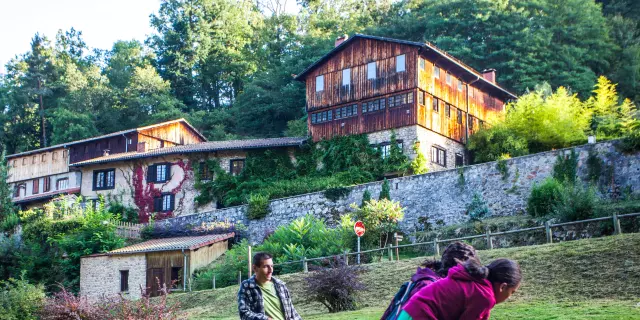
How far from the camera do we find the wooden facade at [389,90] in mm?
41594

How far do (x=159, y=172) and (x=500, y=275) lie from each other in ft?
140

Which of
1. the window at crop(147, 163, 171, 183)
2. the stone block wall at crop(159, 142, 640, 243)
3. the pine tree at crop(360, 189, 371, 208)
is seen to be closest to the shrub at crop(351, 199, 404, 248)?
the stone block wall at crop(159, 142, 640, 243)

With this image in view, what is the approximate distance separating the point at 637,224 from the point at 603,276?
6724 mm

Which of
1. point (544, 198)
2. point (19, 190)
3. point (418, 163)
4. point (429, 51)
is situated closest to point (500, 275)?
point (544, 198)

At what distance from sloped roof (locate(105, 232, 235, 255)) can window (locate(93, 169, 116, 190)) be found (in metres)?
11.1

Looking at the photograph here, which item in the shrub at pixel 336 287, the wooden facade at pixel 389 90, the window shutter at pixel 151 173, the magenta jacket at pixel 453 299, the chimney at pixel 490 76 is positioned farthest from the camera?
the chimney at pixel 490 76

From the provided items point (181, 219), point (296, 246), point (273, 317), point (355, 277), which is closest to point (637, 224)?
point (355, 277)

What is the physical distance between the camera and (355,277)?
63.7ft

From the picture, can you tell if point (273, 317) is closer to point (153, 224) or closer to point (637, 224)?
point (637, 224)

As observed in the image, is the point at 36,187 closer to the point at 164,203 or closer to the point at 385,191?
the point at 164,203

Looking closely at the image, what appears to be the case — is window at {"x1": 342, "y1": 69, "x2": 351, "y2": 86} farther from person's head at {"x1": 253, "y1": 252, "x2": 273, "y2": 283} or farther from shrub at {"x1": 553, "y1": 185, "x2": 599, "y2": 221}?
person's head at {"x1": 253, "y1": 252, "x2": 273, "y2": 283}

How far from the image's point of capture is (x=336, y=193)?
36406mm

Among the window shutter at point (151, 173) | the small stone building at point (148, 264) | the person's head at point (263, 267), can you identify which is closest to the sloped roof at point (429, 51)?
the window shutter at point (151, 173)

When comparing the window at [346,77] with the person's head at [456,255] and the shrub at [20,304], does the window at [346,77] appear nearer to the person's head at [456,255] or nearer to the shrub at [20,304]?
the shrub at [20,304]
